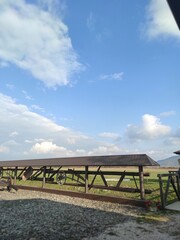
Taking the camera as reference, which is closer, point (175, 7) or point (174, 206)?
point (175, 7)

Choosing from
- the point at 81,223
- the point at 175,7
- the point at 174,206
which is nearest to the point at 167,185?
the point at 174,206

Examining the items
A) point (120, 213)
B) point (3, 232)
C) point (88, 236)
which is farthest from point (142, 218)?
point (3, 232)

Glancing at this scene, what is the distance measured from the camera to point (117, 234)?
839 cm

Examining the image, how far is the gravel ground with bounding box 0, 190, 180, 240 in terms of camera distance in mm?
8266

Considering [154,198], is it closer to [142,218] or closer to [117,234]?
[142,218]

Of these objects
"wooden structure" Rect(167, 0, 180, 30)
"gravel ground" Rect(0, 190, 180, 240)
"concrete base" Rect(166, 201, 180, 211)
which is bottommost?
"gravel ground" Rect(0, 190, 180, 240)

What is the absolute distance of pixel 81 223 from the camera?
9.85 m

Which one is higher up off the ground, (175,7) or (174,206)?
(175,7)

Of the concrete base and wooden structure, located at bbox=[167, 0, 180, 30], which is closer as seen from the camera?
wooden structure, located at bbox=[167, 0, 180, 30]

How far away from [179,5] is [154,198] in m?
13.6

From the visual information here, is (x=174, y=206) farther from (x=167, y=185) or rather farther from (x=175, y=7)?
(x=175, y=7)

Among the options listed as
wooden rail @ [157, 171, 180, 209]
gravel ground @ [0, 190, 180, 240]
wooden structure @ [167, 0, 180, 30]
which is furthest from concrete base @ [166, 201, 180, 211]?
wooden structure @ [167, 0, 180, 30]

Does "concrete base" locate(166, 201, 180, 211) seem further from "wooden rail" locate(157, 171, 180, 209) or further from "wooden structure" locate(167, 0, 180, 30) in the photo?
"wooden structure" locate(167, 0, 180, 30)

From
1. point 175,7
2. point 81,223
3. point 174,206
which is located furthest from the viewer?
point 174,206
